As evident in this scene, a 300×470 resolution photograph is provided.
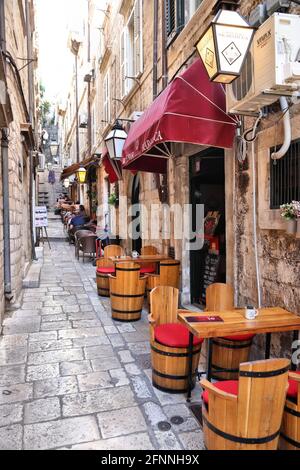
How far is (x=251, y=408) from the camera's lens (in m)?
2.05

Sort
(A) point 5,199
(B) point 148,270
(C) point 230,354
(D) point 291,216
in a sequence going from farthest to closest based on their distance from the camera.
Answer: (B) point 148,270 → (A) point 5,199 → (C) point 230,354 → (D) point 291,216

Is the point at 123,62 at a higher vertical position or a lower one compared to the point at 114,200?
higher

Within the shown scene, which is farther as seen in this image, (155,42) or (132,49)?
(132,49)

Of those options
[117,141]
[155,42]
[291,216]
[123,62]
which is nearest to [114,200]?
[117,141]

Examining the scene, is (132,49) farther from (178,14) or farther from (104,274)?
(104,274)

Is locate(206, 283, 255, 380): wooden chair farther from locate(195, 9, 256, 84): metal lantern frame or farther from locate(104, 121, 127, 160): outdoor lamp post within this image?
locate(104, 121, 127, 160): outdoor lamp post

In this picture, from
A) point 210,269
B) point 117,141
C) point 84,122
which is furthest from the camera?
point 84,122

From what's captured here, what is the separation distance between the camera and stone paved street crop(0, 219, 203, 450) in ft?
8.51

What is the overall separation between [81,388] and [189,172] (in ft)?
13.1

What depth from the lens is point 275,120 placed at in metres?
3.52

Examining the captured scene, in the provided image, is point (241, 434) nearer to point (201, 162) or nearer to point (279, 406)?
point (279, 406)

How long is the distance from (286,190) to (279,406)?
2044mm

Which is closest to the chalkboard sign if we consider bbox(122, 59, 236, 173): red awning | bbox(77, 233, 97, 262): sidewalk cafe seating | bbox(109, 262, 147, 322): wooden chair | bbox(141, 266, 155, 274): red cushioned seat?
bbox(141, 266, 155, 274): red cushioned seat

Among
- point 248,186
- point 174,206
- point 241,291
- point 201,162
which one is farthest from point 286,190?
point 174,206
